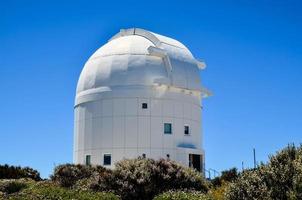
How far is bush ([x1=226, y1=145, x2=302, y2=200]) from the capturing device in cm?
1396

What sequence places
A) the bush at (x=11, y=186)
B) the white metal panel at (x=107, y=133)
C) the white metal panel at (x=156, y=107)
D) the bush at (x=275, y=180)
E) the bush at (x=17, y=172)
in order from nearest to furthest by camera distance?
the bush at (x=275, y=180), the bush at (x=11, y=186), the bush at (x=17, y=172), the white metal panel at (x=107, y=133), the white metal panel at (x=156, y=107)

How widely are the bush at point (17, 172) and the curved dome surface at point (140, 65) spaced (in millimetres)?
8958

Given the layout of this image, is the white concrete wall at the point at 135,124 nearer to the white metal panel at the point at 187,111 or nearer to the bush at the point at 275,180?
the white metal panel at the point at 187,111

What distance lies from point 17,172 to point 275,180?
2173 centimetres

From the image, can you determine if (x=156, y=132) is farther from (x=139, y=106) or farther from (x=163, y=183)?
(x=163, y=183)

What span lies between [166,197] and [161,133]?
19.6m

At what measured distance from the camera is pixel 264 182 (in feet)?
48.2

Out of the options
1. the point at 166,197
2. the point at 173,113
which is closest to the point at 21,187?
the point at 166,197

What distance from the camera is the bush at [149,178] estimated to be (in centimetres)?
2134

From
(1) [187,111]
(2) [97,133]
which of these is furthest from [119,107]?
(1) [187,111]

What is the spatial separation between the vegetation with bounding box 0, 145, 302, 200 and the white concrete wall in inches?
351

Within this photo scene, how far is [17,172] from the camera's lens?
106ft

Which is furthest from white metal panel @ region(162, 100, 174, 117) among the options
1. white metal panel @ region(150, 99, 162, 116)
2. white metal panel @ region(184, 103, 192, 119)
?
white metal panel @ region(184, 103, 192, 119)

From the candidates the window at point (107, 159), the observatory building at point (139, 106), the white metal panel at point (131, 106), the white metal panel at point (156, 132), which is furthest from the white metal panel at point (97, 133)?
the white metal panel at point (156, 132)
